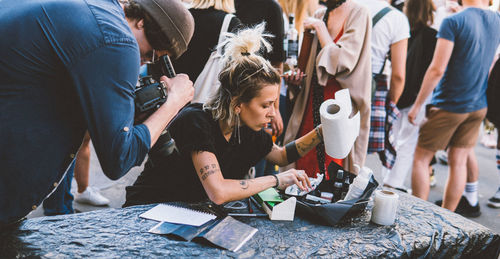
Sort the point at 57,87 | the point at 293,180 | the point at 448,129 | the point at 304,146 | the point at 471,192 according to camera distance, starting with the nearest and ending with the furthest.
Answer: the point at 57,87 → the point at 293,180 → the point at 304,146 → the point at 448,129 → the point at 471,192

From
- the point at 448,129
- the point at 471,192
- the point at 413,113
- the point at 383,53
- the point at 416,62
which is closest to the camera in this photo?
the point at 383,53

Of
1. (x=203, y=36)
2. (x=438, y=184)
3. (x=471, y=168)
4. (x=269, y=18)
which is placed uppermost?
(x=269, y=18)

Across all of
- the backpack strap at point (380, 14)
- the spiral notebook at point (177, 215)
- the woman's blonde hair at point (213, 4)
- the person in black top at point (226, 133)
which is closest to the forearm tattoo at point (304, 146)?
the person in black top at point (226, 133)

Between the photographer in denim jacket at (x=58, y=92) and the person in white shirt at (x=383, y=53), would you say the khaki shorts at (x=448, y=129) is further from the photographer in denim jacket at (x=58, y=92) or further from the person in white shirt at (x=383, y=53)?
the photographer in denim jacket at (x=58, y=92)

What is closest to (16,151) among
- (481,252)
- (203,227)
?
(203,227)

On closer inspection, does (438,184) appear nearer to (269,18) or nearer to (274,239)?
(269,18)

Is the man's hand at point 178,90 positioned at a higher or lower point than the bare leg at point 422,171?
higher

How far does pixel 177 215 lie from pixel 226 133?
0.49 m

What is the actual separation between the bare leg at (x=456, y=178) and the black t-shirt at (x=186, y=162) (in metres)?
2.03

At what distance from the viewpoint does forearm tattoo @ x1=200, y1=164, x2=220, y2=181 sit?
4.69ft

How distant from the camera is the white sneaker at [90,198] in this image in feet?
9.39

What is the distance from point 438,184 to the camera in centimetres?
395

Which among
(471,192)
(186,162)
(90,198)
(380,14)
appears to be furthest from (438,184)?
(90,198)

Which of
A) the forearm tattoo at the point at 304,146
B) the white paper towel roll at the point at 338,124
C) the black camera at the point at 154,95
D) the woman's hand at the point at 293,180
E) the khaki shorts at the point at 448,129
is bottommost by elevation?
the khaki shorts at the point at 448,129
